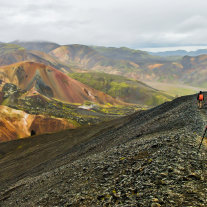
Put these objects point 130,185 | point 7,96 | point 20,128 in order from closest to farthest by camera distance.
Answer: point 130,185 < point 20,128 < point 7,96

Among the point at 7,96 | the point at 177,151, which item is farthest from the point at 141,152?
the point at 7,96

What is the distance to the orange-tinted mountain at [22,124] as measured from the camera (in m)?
97.5

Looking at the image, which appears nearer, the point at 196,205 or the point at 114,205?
the point at 196,205

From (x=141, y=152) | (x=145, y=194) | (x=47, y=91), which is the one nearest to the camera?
(x=145, y=194)

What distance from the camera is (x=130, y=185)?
14.5 metres

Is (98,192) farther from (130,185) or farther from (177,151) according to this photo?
(177,151)

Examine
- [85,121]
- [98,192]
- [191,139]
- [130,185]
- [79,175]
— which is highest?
[191,139]

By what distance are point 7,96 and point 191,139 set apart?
149 m

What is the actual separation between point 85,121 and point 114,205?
11667 cm

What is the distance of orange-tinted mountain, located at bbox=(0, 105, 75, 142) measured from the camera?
97500mm

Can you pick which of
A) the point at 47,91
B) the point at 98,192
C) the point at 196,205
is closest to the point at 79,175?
the point at 98,192

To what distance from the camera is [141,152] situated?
20.5 meters

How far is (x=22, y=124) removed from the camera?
103812 millimetres

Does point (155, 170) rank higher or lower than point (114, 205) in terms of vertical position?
higher
